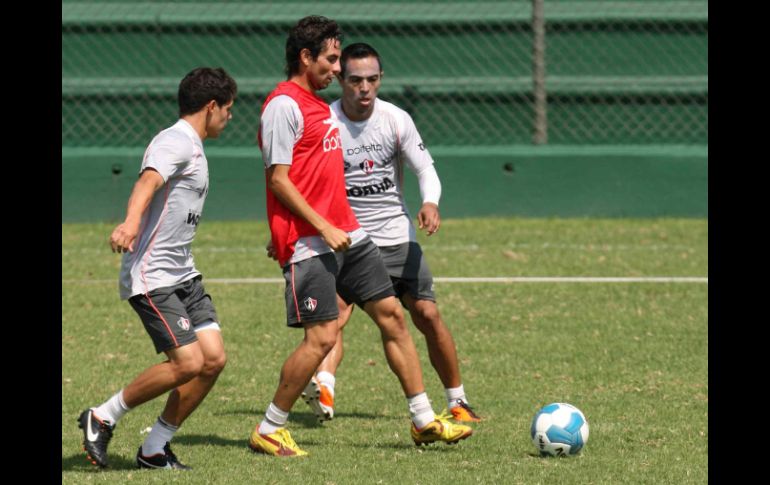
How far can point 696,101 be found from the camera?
52.2ft

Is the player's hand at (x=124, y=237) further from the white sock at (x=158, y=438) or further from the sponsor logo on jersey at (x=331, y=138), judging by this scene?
the sponsor logo on jersey at (x=331, y=138)

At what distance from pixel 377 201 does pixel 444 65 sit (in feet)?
29.2

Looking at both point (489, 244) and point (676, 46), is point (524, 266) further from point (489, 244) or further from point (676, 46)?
point (676, 46)

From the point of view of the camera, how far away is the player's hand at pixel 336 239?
6273 mm

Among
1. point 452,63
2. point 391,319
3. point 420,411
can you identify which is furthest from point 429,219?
point 452,63

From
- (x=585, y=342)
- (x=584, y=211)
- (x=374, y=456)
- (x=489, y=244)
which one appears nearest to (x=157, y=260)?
(x=374, y=456)

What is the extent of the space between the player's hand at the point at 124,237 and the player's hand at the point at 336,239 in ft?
3.21

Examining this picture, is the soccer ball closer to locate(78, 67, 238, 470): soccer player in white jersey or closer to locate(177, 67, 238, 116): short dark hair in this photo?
locate(78, 67, 238, 470): soccer player in white jersey

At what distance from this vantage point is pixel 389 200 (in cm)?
768

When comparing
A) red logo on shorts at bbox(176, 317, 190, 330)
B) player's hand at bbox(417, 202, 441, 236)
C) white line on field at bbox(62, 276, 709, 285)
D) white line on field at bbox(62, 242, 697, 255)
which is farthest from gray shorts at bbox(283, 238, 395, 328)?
white line on field at bbox(62, 242, 697, 255)

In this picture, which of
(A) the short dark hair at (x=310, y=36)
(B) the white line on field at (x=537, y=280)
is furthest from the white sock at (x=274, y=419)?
(B) the white line on field at (x=537, y=280)

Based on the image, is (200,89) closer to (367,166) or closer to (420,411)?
(367,166)

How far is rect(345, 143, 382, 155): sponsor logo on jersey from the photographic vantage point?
755cm

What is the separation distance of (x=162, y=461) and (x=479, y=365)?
3001 millimetres
